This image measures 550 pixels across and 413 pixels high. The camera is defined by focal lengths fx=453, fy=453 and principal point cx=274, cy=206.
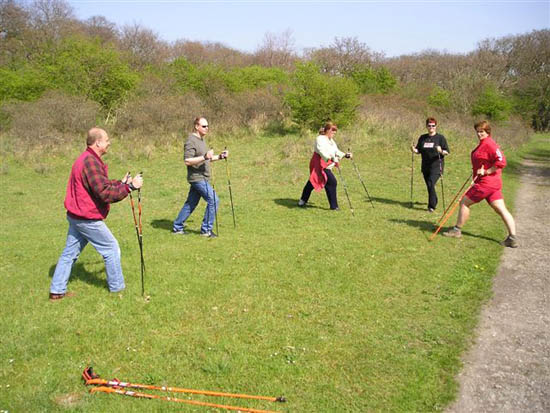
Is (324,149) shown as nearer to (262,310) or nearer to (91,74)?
(262,310)

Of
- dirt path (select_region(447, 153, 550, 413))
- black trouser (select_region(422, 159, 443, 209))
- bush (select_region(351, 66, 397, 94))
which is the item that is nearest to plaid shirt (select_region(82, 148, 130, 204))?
dirt path (select_region(447, 153, 550, 413))

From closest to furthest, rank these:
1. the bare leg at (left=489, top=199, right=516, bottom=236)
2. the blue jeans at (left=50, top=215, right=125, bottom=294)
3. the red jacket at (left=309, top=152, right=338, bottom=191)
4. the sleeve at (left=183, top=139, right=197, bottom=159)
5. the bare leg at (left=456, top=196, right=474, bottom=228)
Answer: the blue jeans at (left=50, top=215, right=125, bottom=294) → the bare leg at (left=489, top=199, right=516, bottom=236) → the sleeve at (left=183, top=139, right=197, bottom=159) → the bare leg at (left=456, top=196, right=474, bottom=228) → the red jacket at (left=309, top=152, right=338, bottom=191)

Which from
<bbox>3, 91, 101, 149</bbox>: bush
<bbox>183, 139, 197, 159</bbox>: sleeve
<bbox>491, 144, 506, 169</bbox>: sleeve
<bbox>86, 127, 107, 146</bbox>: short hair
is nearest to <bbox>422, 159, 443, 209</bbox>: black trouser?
<bbox>491, 144, 506, 169</bbox>: sleeve

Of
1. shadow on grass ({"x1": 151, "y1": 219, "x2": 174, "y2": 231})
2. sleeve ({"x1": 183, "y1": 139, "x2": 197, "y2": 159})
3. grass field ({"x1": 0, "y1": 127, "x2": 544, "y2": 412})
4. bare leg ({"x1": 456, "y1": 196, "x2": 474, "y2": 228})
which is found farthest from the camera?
shadow on grass ({"x1": 151, "y1": 219, "x2": 174, "y2": 231})

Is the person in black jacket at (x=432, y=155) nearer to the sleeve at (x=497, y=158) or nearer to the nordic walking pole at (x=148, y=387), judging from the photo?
the sleeve at (x=497, y=158)

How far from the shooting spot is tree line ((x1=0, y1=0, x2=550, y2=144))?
24.0 metres

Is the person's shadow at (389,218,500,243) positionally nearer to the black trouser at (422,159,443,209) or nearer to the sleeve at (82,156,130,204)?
the black trouser at (422,159,443,209)

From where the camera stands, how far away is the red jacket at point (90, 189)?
18.5 ft

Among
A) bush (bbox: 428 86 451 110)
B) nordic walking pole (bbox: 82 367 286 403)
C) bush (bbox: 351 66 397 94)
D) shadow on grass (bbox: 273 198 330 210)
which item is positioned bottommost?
nordic walking pole (bbox: 82 367 286 403)

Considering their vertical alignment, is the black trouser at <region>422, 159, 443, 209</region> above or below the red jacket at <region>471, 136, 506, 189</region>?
below

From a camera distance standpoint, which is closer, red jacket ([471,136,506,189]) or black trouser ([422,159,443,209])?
red jacket ([471,136,506,189])

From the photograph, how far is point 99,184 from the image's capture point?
18.5ft

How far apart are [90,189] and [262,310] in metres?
2.69

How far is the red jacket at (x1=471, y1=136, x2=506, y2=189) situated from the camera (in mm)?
8047
